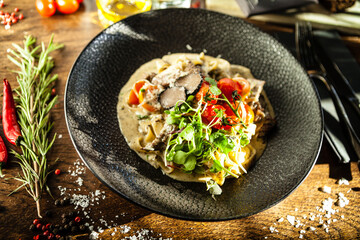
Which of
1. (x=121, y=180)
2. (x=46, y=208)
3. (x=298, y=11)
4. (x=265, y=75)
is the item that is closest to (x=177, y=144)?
(x=121, y=180)

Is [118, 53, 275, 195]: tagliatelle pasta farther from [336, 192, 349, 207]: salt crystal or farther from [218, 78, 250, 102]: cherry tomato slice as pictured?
[336, 192, 349, 207]: salt crystal

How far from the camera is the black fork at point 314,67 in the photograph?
3.71 meters

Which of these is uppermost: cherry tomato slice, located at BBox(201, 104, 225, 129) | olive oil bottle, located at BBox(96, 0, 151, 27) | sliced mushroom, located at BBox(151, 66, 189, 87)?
olive oil bottle, located at BBox(96, 0, 151, 27)

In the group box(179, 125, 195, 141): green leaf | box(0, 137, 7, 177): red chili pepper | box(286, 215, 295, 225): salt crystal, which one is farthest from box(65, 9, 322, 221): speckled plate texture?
box(0, 137, 7, 177): red chili pepper

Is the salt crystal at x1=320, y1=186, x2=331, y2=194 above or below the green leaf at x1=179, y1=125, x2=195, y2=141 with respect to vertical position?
below

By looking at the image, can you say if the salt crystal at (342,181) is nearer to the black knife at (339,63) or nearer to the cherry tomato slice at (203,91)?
the black knife at (339,63)

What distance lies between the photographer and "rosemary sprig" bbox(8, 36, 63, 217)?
3.23m

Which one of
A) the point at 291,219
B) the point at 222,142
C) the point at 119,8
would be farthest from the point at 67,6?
the point at 291,219

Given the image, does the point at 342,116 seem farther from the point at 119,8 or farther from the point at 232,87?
the point at 119,8

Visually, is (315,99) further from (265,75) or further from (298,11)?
(298,11)

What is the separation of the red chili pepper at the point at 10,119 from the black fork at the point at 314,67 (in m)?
3.60

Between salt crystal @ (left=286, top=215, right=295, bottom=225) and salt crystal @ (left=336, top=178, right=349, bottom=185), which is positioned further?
salt crystal @ (left=336, top=178, right=349, bottom=185)

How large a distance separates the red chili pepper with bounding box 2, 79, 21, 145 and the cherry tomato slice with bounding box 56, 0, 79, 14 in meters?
1.57

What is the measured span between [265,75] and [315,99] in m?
0.78
